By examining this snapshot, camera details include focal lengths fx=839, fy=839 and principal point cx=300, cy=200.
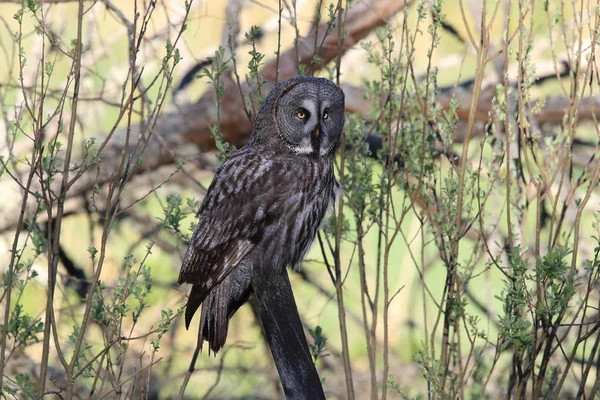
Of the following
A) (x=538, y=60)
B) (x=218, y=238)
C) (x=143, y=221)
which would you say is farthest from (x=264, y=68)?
(x=218, y=238)

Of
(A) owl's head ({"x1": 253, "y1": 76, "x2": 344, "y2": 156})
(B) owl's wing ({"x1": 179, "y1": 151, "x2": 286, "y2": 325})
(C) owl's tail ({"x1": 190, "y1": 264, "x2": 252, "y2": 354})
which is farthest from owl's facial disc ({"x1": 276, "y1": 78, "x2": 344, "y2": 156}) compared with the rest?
(C) owl's tail ({"x1": 190, "y1": 264, "x2": 252, "y2": 354})

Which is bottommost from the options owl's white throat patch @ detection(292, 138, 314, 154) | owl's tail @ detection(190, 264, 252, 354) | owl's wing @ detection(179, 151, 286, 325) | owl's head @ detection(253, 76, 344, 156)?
owl's tail @ detection(190, 264, 252, 354)

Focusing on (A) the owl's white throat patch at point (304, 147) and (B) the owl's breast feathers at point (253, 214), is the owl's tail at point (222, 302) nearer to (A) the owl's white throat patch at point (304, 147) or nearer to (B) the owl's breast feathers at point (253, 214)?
(B) the owl's breast feathers at point (253, 214)

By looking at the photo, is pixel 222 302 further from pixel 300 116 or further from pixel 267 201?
pixel 300 116

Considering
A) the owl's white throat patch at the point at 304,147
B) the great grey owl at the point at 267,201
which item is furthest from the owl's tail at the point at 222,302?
the owl's white throat patch at the point at 304,147

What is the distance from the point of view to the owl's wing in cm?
239

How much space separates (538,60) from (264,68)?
1727 millimetres

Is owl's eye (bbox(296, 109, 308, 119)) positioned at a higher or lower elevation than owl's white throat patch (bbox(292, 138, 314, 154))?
higher

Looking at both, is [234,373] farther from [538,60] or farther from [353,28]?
[538,60]

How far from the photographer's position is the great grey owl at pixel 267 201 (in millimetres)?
2404

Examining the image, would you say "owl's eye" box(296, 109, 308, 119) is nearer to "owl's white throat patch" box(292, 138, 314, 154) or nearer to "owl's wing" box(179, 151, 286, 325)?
"owl's white throat patch" box(292, 138, 314, 154)

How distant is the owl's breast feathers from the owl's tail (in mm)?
67

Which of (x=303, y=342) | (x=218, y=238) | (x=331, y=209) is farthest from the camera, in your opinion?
(x=331, y=209)

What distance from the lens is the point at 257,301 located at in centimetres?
220
